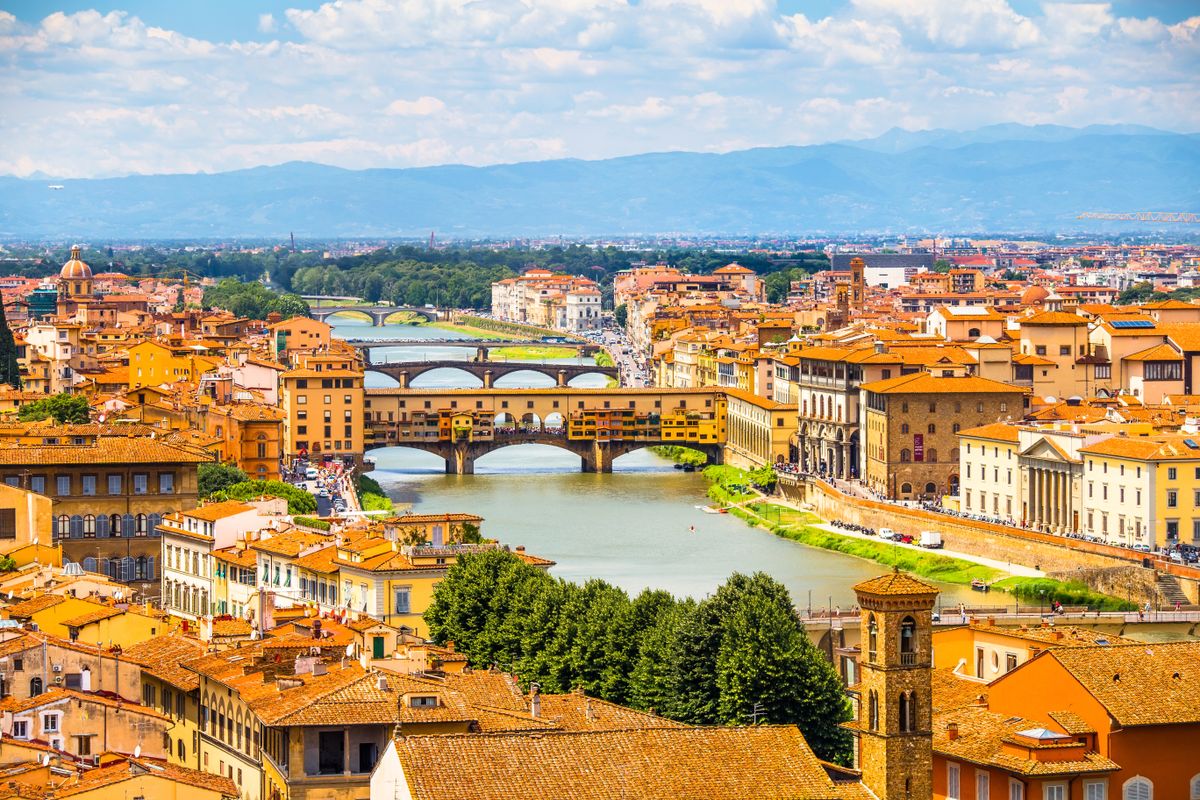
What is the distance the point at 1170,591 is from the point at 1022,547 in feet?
13.9

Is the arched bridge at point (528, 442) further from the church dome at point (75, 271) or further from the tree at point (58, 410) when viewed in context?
the church dome at point (75, 271)

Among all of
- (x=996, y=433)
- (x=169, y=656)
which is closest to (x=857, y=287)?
(x=996, y=433)

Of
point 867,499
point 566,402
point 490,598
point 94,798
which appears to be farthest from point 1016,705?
point 566,402

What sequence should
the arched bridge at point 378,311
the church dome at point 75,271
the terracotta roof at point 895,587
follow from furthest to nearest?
1. the arched bridge at point 378,311
2. the church dome at point 75,271
3. the terracotta roof at point 895,587

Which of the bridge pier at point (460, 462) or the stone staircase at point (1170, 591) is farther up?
the stone staircase at point (1170, 591)

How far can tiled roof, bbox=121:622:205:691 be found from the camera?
1859 cm

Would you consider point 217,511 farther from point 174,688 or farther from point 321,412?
point 321,412

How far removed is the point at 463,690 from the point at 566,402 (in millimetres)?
43442

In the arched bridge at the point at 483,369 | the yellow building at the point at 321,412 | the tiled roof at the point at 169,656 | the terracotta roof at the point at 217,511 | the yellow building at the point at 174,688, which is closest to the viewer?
the yellow building at the point at 174,688

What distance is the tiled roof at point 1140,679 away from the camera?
1575 cm

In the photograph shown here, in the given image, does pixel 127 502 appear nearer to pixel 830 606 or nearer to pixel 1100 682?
pixel 830 606

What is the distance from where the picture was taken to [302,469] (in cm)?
5034

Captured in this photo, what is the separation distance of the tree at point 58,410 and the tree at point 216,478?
505 cm

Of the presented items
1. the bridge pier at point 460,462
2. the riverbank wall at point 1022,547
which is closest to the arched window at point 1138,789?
the riverbank wall at point 1022,547
